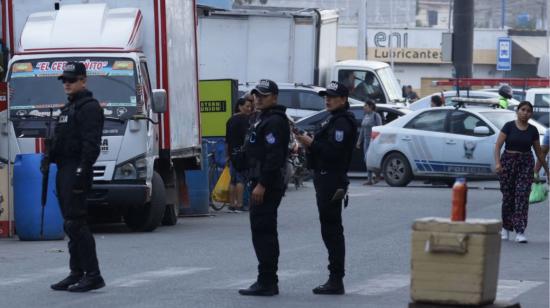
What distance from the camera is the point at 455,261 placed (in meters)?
8.18

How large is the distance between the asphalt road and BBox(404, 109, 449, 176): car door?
5.14 meters

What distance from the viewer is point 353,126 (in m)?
11.3

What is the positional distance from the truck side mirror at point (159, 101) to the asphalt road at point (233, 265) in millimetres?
1564

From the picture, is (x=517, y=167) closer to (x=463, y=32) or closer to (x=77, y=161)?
(x=77, y=161)

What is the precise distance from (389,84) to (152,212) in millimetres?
19867

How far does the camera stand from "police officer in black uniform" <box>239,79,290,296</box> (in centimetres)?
1113

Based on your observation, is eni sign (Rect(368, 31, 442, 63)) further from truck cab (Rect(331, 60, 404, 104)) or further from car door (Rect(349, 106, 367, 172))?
car door (Rect(349, 106, 367, 172))

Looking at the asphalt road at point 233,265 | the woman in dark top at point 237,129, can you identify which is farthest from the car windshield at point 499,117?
the woman in dark top at point 237,129

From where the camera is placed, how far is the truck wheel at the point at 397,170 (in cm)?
2639

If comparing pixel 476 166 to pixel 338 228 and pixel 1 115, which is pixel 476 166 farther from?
pixel 338 228

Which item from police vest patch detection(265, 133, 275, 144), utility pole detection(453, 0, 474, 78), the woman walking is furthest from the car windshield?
utility pole detection(453, 0, 474, 78)

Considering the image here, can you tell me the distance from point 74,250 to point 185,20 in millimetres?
7782

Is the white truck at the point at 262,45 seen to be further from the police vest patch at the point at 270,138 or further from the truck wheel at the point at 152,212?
the police vest patch at the point at 270,138

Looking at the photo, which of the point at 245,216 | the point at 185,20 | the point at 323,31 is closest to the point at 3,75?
the point at 185,20
